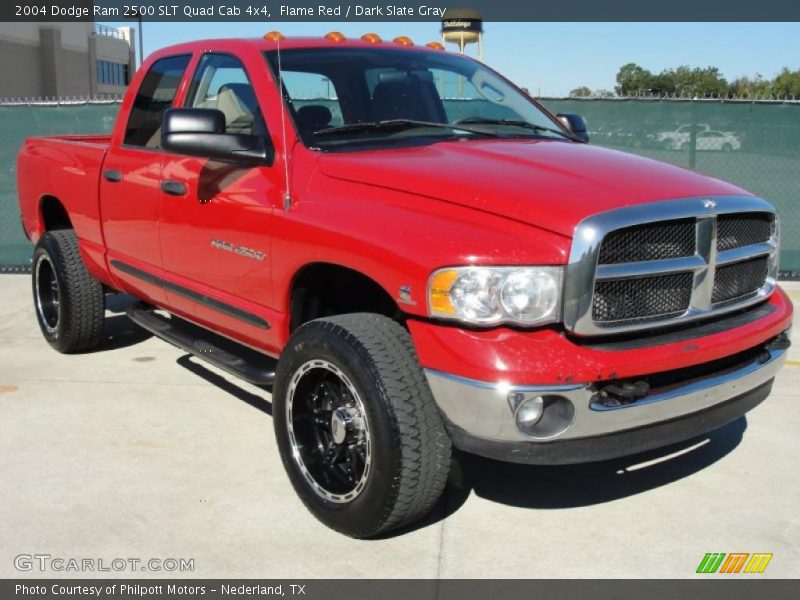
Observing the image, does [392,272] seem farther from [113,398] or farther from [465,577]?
[113,398]

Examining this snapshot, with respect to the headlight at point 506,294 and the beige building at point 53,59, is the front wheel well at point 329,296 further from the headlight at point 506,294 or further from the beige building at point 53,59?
the beige building at point 53,59

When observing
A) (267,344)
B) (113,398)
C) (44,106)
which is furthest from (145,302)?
(44,106)

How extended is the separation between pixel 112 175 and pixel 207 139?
4.90ft

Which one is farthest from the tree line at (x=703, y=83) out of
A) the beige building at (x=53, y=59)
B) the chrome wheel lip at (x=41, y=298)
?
the chrome wheel lip at (x=41, y=298)

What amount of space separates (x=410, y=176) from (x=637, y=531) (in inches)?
65.6

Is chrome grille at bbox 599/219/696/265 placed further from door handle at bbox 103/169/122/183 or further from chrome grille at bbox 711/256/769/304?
door handle at bbox 103/169/122/183

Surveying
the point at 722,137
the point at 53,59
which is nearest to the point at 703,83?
the point at 53,59

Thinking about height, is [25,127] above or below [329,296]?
above

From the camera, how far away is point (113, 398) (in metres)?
5.22

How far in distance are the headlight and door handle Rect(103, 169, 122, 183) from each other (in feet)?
9.06

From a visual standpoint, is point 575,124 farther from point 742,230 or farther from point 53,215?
point 53,215

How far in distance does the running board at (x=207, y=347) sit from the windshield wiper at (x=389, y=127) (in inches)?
43.8

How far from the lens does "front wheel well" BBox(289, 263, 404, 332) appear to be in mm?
3738

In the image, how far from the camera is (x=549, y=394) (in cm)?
297
